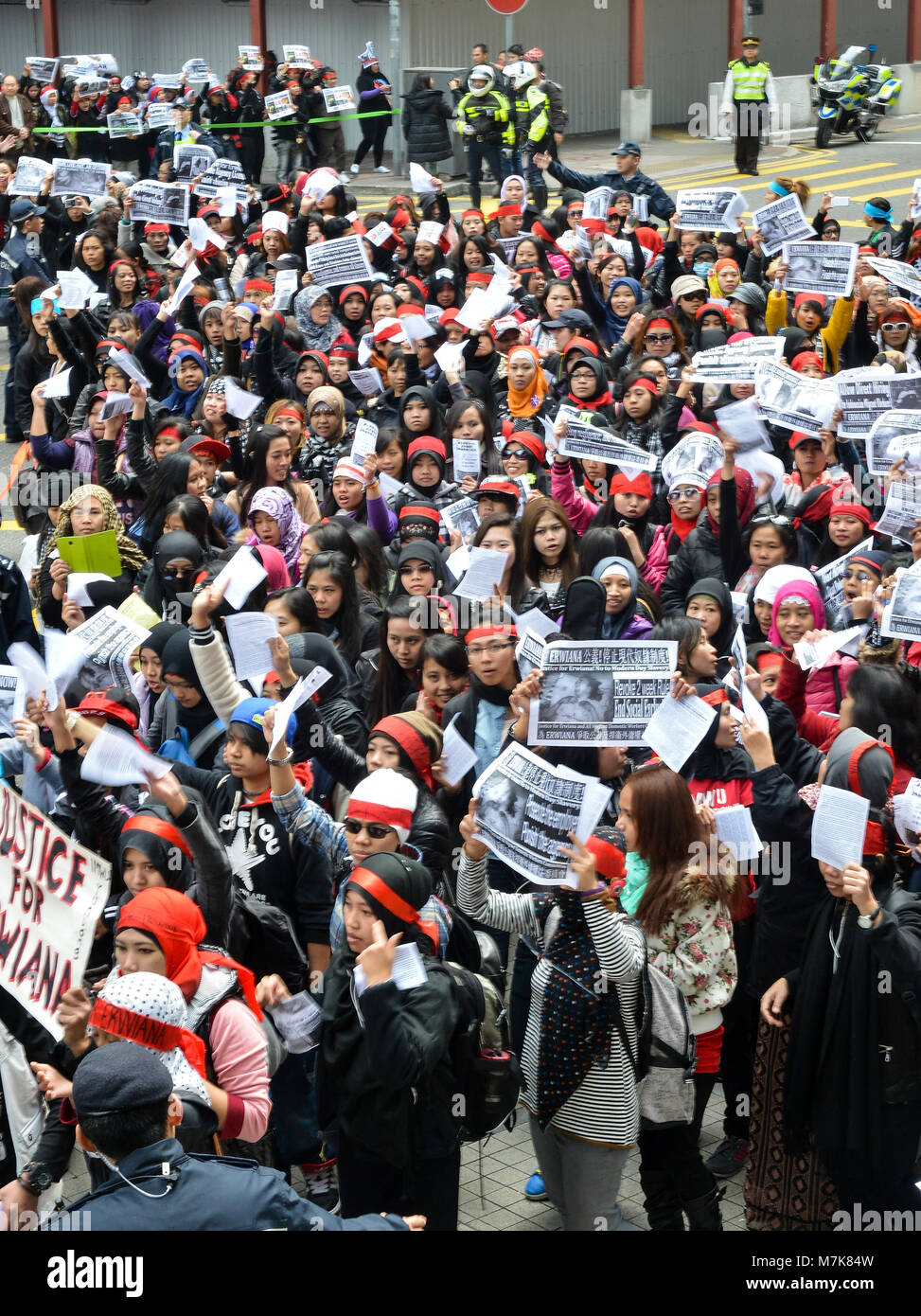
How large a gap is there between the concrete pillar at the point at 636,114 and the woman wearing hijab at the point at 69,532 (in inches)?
855

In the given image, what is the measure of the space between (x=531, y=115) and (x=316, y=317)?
428 inches

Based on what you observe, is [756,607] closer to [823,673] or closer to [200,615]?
[823,673]

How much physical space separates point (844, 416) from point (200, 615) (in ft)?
11.9

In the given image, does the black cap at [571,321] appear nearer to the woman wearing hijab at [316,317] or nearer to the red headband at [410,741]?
the woman wearing hijab at [316,317]

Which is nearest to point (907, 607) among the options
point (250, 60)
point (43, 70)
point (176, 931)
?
point (176, 931)

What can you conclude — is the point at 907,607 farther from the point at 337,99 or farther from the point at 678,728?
the point at 337,99

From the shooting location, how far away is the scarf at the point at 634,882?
15.3ft

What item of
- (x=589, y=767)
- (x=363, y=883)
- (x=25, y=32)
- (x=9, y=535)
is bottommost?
(x=9, y=535)

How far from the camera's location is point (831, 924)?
4523mm

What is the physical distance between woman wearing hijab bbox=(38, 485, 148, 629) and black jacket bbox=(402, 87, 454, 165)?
16.8 m

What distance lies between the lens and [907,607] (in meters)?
5.79

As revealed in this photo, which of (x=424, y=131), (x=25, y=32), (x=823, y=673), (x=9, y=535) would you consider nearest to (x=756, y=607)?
(x=823, y=673)

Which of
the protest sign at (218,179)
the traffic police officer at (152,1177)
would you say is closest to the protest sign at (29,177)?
the protest sign at (218,179)

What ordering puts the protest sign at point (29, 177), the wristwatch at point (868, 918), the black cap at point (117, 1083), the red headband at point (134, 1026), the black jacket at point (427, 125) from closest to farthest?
1. the black cap at point (117, 1083)
2. the red headband at point (134, 1026)
3. the wristwatch at point (868, 918)
4. the protest sign at point (29, 177)
5. the black jacket at point (427, 125)
